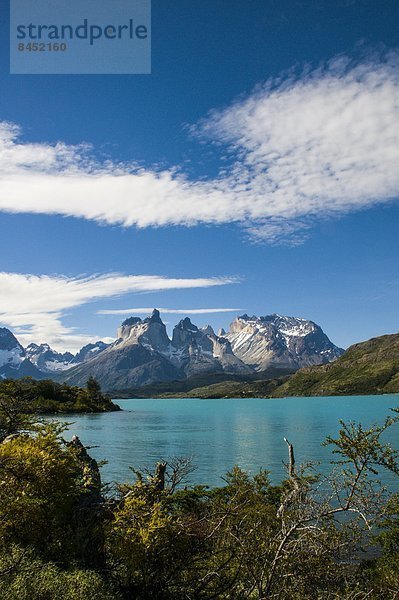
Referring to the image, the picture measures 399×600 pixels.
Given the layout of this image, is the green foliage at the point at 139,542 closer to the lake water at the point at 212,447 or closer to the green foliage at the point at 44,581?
the green foliage at the point at 44,581

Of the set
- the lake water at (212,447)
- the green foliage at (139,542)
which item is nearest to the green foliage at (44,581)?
the green foliage at (139,542)

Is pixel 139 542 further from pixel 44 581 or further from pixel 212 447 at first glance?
pixel 212 447

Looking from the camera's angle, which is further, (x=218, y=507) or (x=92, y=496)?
(x=218, y=507)

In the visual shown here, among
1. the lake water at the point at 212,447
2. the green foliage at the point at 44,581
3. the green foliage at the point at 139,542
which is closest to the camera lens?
the green foliage at the point at 44,581

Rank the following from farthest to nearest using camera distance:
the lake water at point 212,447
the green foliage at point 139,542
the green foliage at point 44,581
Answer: the lake water at point 212,447
the green foliage at point 139,542
the green foliage at point 44,581

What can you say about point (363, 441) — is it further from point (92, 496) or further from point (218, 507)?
point (218, 507)

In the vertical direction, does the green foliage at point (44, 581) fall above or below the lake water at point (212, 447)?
above

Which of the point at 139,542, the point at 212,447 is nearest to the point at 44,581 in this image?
the point at 139,542

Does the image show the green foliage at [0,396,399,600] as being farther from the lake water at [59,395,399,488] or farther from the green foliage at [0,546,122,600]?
the lake water at [59,395,399,488]

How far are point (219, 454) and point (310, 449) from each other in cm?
1960

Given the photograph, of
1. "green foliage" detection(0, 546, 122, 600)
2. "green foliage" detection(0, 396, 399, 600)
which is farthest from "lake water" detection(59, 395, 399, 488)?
"green foliage" detection(0, 546, 122, 600)

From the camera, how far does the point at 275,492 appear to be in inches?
1650

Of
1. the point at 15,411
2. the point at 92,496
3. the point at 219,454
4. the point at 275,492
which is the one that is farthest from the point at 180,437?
the point at 15,411

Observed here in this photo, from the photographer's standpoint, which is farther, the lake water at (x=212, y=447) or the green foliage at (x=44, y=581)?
the lake water at (x=212, y=447)
